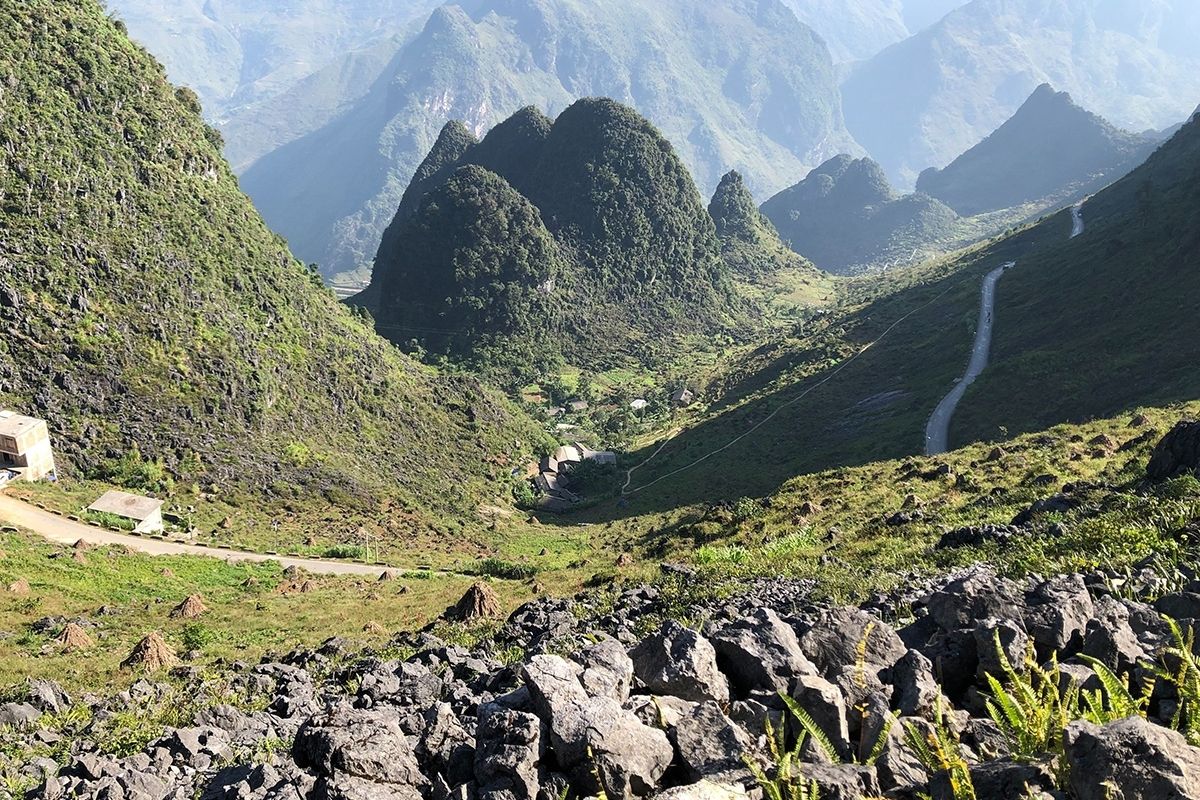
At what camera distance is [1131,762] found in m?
4.58

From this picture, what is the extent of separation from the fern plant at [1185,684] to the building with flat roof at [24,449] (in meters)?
46.7

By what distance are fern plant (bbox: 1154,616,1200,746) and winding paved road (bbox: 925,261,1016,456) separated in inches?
1569

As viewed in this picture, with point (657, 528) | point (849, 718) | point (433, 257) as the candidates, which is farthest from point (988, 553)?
point (433, 257)

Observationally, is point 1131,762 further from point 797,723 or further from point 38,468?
point 38,468

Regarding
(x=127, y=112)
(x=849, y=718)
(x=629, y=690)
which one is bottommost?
(x=849, y=718)

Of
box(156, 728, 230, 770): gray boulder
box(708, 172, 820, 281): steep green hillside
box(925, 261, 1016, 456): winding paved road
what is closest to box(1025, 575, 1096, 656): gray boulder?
box(156, 728, 230, 770): gray boulder

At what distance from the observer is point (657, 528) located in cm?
4569

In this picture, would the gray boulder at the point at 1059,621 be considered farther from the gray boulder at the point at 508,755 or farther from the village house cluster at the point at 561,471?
the village house cluster at the point at 561,471

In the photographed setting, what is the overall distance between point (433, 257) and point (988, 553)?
11283 cm

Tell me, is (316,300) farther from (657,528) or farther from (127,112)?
(657,528)

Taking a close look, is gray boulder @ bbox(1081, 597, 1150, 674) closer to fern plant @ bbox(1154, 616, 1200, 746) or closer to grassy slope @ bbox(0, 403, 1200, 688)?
fern plant @ bbox(1154, 616, 1200, 746)

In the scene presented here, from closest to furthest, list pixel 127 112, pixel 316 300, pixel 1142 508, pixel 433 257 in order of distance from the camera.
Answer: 1. pixel 1142 508
2. pixel 127 112
3. pixel 316 300
4. pixel 433 257

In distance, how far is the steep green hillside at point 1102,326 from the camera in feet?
146

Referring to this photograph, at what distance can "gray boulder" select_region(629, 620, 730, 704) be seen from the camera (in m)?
7.36
